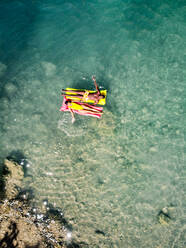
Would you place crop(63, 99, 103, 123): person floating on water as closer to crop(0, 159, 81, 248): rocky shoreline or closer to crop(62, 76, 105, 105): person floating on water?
crop(62, 76, 105, 105): person floating on water

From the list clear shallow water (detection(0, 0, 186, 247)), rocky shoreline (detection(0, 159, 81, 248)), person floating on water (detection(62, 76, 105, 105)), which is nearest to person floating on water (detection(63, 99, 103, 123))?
person floating on water (detection(62, 76, 105, 105))

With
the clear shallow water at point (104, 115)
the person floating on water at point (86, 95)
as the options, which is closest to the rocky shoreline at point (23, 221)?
the clear shallow water at point (104, 115)

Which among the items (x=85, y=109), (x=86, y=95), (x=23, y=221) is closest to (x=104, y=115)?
(x=85, y=109)

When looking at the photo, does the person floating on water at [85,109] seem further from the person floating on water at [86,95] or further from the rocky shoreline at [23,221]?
the rocky shoreline at [23,221]

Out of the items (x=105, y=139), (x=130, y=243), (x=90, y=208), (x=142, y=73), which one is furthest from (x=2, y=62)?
(x=130, y=243)

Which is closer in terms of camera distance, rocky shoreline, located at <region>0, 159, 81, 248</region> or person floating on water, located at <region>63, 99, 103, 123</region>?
rocky shoreline, located at <region>0, 159, 81, 248</region>

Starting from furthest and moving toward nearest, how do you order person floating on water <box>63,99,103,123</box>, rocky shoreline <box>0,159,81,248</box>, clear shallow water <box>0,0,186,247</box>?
person floating on water <box>63,99,103,123</box> → clear shallow water <box>0,0,186,247</box> → rocky shoreline <box>0,159,81,248</box>

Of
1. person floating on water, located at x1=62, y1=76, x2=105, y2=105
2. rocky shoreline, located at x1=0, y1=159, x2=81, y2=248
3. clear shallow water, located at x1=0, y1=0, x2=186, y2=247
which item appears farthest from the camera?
person floating on water, located at x1=62, y1=76, x2=105, y2=105

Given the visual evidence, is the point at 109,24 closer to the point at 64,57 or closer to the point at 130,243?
the point at 64,57
